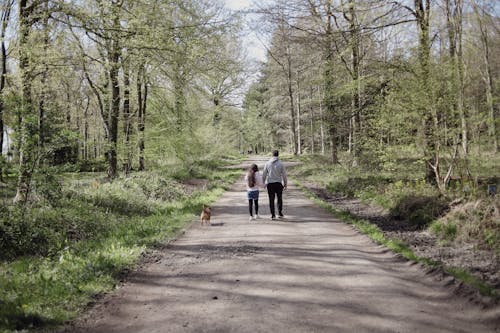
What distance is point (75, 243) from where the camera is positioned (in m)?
8.53

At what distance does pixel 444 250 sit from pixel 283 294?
151 inches

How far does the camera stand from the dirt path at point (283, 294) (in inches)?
169

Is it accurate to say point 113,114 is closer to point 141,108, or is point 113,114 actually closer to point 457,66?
point 141,108

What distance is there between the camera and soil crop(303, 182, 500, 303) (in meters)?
5.90

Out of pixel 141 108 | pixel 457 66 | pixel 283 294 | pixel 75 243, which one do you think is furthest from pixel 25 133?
pixel 141 108

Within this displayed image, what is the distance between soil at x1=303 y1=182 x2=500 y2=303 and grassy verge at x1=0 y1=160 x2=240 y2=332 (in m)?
5.20

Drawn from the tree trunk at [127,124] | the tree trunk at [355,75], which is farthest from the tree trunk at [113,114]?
the tree trunk at [355,75]

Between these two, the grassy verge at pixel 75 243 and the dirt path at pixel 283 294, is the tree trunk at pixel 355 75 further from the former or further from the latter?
the dirt path at pixel 283 294

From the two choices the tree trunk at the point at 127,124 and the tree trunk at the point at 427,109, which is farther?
the tree trunk at the point at 127,124

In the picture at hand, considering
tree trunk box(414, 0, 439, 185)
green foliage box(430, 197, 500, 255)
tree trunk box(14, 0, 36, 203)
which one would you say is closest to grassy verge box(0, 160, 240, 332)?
tree trunk box(14, 0, 36, 203)

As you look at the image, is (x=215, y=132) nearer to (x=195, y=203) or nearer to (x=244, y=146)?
(x=195, y=203)

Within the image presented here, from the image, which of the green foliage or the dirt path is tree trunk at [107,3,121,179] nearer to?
the dirt path

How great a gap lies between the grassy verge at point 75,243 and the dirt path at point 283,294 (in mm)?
442

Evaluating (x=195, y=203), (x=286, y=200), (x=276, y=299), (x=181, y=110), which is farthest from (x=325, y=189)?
(x=276, y=299)
